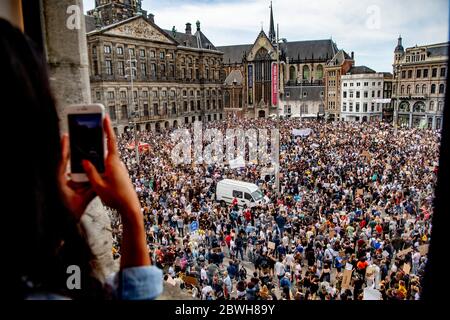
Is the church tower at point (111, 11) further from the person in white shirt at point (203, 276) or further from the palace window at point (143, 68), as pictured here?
the person in white shirt at point (203, 276)

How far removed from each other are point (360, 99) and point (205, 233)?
50.2 meters

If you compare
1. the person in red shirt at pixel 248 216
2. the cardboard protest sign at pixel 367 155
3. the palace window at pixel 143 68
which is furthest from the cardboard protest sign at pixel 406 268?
the palace window at pixel 143 68

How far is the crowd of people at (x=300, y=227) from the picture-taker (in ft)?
28.1

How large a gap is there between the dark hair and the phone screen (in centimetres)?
39

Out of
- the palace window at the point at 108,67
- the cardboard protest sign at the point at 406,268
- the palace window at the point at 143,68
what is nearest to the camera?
the cardboard protest sign at the point at 406,268

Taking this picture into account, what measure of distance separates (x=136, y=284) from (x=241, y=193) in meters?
15.2

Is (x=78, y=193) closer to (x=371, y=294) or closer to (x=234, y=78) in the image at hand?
(x=371, y=294)

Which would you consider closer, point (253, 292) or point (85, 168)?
point (85, 168)

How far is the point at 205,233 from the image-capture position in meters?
12.4

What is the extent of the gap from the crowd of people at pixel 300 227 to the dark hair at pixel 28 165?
2242mm

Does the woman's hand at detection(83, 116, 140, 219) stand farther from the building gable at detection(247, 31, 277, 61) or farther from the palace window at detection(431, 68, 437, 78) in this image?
the building gable at detection(247, 31, 277, 61)

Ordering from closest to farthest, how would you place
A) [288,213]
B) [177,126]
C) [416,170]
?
[288,213] → [416,170] → [177,126]
